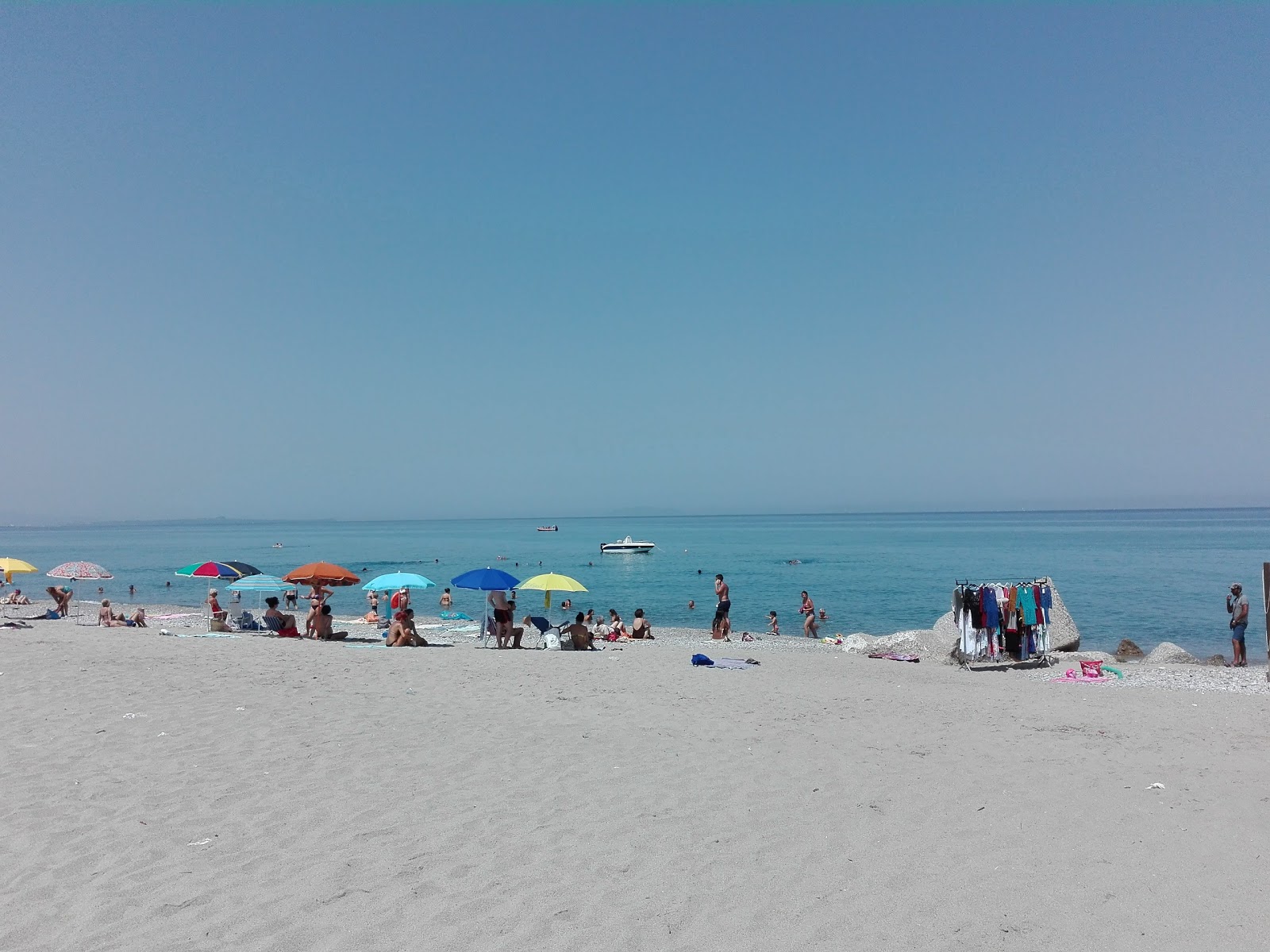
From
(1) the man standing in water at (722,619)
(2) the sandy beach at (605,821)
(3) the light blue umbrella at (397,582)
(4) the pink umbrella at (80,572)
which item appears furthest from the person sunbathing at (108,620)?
(1) the man standing in water at (722,619)

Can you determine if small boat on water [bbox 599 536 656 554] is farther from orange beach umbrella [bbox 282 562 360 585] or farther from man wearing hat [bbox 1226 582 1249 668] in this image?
man wearing hat [bbox 1226 582 1249 668]

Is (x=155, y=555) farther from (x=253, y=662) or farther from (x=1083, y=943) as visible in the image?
(x=1083, y=943)

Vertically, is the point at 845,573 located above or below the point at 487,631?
below

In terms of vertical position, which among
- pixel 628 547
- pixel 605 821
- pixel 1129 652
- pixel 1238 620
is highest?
pixel 605 821

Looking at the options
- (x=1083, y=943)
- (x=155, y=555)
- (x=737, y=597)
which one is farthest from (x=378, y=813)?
(x=155, y=555)

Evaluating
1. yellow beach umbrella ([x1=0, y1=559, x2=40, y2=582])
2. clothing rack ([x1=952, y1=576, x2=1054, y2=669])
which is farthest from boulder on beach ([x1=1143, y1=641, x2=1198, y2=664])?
yellow beach umbrella ([x1=0, y1=559, x2=40, y2=582])

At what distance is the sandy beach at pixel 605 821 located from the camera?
455 centimetres

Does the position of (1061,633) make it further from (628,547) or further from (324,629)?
(628,547)

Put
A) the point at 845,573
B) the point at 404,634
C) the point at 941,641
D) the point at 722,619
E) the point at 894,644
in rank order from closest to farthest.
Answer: the point at 404,634, the point at 941,641, the point at 894,644, the point at 722,619, the point at 845,573

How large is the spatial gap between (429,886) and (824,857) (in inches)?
103

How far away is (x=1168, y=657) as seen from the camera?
66.5 feet

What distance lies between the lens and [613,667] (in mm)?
14867

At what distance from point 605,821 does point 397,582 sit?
1364cm

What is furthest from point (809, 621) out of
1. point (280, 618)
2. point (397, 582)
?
point (280, 618)
